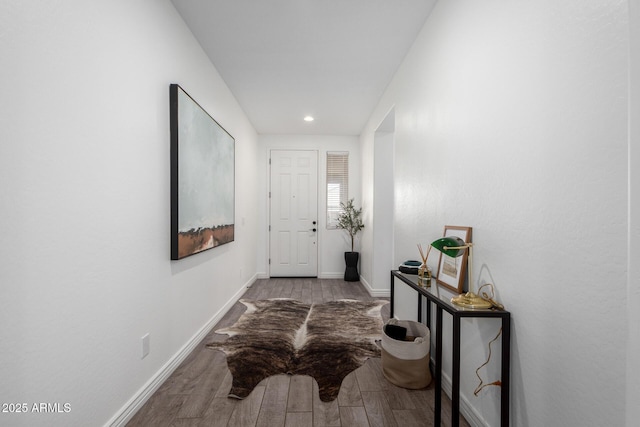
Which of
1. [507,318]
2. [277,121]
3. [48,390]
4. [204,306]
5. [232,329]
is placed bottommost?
[232,329]

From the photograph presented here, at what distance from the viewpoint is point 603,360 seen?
0.91 metres

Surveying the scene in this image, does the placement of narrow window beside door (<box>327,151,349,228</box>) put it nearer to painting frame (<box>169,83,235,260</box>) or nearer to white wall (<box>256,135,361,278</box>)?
white wall (<box>256,135,361,278</box>)

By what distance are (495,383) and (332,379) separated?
103cm

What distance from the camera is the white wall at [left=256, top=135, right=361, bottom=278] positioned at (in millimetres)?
5480

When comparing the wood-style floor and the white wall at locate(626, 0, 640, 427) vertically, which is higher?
the white wall at locate(626, 0, 640, 427)

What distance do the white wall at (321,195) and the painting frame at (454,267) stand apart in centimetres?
358

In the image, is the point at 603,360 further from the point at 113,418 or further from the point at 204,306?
the point at 204,306

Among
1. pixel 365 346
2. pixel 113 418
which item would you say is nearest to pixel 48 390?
pixel 113 418

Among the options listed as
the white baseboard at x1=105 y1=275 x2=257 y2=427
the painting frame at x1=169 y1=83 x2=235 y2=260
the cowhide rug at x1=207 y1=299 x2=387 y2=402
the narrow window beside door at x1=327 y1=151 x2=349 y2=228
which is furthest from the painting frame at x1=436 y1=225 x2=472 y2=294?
the narrow window beside door at x1=327 y1=151 x2=349 y2=228

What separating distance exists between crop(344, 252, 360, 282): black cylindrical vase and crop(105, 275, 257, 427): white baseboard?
99.0 inches

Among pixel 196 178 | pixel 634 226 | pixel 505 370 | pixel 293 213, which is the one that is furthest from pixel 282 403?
pixel 293 213

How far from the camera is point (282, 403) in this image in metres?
1.81

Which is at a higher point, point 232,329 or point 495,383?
point 495,383

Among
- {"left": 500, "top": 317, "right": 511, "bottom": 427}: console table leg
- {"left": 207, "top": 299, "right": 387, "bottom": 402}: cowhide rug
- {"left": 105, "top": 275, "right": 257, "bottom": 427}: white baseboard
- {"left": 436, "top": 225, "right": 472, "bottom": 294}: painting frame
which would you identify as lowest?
{"left": 207, "top": 299, "right": 387, "bottom": 402}: cowhide rug
